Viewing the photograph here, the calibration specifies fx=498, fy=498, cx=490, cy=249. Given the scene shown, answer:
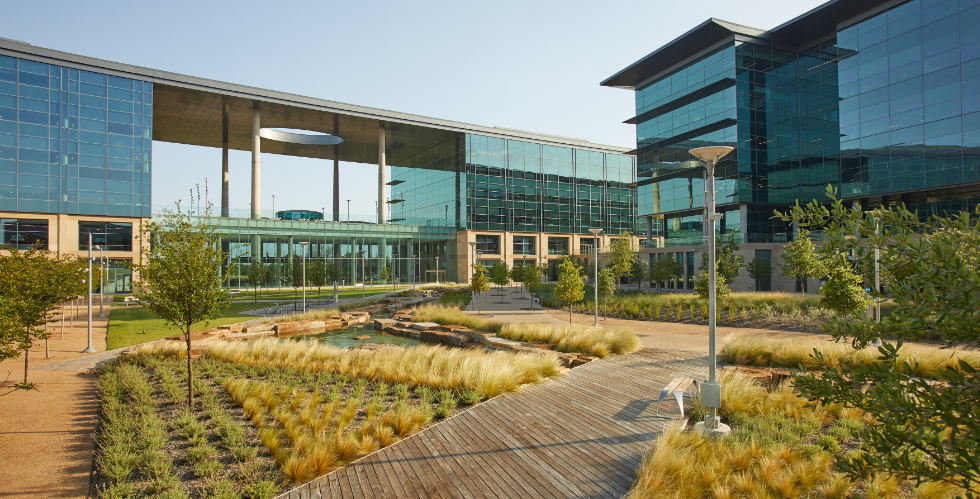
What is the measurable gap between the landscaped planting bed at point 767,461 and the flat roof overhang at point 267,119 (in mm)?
48328

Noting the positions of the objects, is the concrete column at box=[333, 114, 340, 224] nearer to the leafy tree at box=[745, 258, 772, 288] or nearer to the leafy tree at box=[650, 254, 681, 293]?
the leafy tree at box=[650, 254, 681, 293]

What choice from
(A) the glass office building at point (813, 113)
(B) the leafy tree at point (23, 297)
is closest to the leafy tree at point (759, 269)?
(A) the glass office building at point (813, 113)

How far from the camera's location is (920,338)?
9.27ft

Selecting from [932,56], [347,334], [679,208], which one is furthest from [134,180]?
[932,56]

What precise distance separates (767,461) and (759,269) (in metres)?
35.1

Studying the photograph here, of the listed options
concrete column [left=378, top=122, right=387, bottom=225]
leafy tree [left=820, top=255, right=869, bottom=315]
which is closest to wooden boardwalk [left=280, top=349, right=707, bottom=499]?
leafy tree [left=820, top=255, right=869, bottom=315]

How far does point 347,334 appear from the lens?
77.2 feet

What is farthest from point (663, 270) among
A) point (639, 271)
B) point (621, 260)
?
point (621, 260)

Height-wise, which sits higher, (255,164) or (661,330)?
(255,164)

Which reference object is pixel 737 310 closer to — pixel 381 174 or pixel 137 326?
pixel 137 326

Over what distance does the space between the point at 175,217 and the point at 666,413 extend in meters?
11.3

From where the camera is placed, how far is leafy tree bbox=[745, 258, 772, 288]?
124ft

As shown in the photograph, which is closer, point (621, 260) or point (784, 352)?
point (784, 352)

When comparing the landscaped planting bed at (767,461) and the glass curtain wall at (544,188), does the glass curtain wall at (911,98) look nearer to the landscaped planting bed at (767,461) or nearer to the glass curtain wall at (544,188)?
the landscaped planting bed at (767,461)
